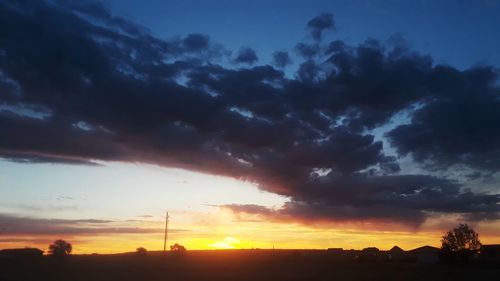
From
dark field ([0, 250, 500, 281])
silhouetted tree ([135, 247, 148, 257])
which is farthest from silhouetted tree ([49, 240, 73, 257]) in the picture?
dark field ([0, 250, 500, 281])

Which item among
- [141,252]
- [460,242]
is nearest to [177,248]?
[141,252]

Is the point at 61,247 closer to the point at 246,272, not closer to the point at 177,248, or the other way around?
the point at 177,248

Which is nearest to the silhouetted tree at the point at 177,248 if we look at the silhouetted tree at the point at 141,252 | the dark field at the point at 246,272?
the silhouetted tree at the point at 141,252

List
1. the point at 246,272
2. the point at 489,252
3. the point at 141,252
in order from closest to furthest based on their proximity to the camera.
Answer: the point at 246,272 → the point at 489,252 → the point at 141,252

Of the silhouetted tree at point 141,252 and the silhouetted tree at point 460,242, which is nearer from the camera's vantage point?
the silhouetted tree at point 460,242

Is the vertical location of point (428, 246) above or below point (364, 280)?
above

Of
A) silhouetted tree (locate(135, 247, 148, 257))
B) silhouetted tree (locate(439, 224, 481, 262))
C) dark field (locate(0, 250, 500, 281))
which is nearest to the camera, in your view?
dark field (locate(0, 250, 500, 281))

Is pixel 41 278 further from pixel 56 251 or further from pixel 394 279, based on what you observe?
pixel 56 251

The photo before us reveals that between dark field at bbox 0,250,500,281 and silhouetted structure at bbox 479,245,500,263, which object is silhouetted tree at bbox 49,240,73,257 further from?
silhouetted structure at bbox 479,245,500,263

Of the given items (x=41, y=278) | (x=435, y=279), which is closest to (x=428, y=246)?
(x=435, y=279)

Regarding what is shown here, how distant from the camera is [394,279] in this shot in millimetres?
63938

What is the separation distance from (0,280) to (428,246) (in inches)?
5004

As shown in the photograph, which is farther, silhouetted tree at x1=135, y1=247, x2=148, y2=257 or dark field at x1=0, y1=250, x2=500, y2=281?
silhouetted tree at x1=135, y1=247, x2=148, y2=257

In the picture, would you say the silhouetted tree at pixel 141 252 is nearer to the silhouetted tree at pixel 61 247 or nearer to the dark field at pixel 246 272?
the silhouetted tree at pixel 61 247
